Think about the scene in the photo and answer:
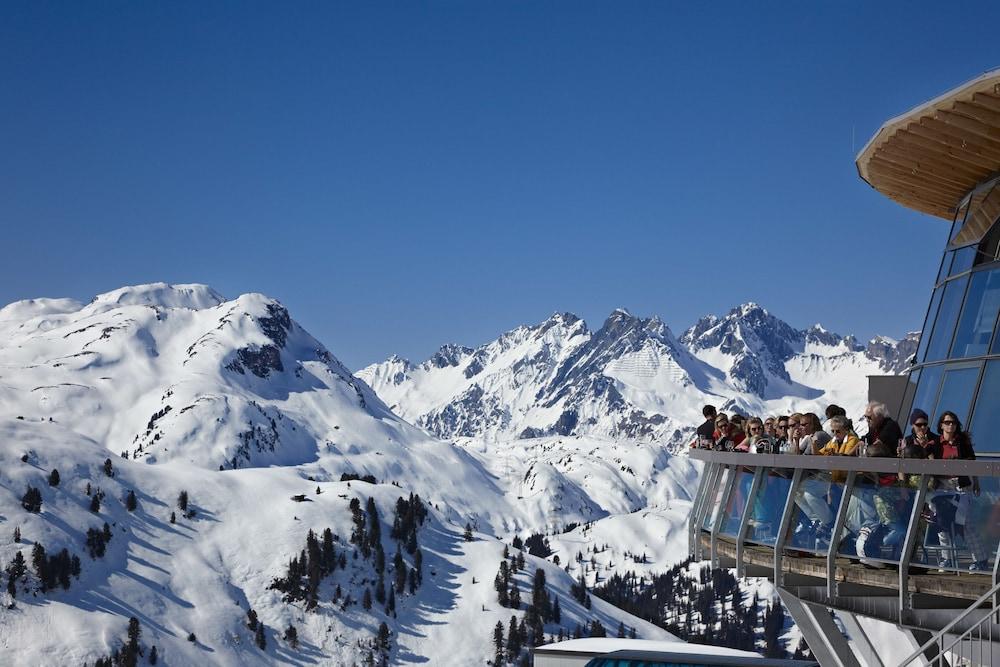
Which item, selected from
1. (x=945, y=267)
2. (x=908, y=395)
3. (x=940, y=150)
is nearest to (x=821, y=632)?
(x=908, y=395)

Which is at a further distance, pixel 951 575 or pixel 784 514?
pixel 784 514

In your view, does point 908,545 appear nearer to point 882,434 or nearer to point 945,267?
point 882,434

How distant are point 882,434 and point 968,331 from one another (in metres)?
5.39

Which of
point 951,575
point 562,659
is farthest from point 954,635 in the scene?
point 562,659

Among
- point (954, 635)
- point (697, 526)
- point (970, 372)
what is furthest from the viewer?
point (697, 526)

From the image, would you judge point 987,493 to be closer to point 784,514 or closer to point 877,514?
point 877,514

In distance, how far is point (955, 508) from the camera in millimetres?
16328

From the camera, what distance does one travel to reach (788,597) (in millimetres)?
21875

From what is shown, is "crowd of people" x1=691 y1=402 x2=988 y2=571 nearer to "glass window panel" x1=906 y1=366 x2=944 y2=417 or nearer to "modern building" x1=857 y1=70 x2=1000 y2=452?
"modern building" x1=857 y1=70 x2=1000 y2=452

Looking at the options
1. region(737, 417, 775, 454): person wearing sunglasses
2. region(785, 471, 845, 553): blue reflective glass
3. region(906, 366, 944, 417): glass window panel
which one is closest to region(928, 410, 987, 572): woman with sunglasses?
region(785, 471, 845, 553): blue reflective glass

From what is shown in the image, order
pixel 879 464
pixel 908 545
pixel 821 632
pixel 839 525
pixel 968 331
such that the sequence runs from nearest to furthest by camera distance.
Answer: pixel 908 545
pixel 879 464
pixel 839 525
pixel 821 632
pixel 968 331

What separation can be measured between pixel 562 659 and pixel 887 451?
154 feet

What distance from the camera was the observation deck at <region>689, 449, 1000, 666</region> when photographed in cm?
1598

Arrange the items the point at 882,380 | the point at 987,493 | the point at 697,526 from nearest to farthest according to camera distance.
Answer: the point at 987,493 → the point at 697,526 → the point at 882,380
